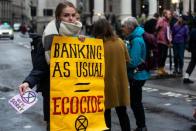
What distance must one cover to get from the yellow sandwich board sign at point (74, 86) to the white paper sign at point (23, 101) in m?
0.18

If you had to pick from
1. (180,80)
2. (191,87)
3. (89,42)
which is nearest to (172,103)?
(191,87)

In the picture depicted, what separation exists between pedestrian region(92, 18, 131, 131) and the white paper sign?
174 cm

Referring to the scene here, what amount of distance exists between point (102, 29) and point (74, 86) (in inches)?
69.6

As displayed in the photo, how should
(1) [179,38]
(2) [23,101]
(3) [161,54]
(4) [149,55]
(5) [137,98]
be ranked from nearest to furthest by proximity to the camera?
(2) [23,101], (5) [137,98], (4) [149,55], (1) [179,38], (3) [161,54]

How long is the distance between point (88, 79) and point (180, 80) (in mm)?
11524

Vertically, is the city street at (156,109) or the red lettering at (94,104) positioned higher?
the red lettering at (94,104)

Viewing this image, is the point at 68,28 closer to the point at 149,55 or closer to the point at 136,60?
the point at 136,60

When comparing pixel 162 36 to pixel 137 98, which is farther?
pixel 162 36

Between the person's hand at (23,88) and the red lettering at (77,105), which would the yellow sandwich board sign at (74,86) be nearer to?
the red lettering at (77,105)

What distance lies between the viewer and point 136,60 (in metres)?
8.91

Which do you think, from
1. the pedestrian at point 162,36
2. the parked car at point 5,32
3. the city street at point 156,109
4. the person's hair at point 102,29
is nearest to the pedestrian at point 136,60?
the city street at point 156,109

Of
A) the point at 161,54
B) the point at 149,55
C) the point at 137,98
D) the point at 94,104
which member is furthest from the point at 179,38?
the point at 94,104

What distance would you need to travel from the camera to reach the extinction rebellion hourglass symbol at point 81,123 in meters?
5.80

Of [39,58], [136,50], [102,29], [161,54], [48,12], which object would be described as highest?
[102,29]
